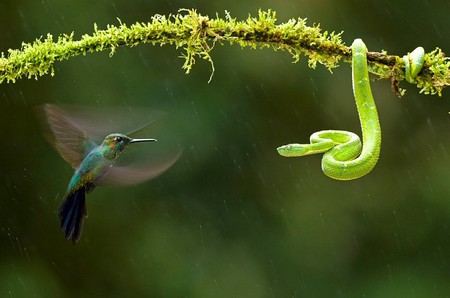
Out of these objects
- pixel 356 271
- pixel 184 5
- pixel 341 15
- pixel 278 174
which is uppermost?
pixel 184 5

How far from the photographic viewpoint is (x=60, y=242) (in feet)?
15.8

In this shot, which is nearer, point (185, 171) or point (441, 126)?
point (185, 171)

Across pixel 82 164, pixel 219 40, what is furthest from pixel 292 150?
pixel 82 164

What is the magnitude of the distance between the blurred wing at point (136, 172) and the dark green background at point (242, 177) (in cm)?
262

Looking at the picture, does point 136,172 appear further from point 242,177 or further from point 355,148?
point 242,177

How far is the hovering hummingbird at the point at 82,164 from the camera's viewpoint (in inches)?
70.1

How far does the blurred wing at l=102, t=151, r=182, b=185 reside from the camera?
176 cm

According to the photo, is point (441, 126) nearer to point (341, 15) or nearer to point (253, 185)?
point (341, 15)

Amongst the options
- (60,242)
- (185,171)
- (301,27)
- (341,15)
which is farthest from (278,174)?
(301,27)

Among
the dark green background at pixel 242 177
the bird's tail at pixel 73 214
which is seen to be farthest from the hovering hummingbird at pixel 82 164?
the dark green background at pixel 242 177

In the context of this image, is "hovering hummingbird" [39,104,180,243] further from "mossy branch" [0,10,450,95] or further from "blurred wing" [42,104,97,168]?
"mossy branch" [0,10,450,95]

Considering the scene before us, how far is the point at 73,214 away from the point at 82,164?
0.15 m

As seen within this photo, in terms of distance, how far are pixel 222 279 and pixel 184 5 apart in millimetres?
1886

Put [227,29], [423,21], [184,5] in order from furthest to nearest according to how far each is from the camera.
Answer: [423,21] → [184,5] → [227,29]
